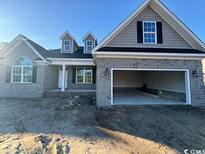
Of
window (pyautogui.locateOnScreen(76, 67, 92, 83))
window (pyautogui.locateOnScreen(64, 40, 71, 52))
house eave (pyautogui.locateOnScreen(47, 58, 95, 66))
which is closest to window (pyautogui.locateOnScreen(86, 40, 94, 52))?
window (pyautogui.locateOnScreen(64, 40, 71, 52))

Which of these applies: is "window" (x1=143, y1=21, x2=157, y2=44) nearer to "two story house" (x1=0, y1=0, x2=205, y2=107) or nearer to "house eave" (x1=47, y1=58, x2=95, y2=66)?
"two story house" (x1=0, y1=0, x2=205, y2=107)

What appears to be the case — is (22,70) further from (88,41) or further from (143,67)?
(143,67)

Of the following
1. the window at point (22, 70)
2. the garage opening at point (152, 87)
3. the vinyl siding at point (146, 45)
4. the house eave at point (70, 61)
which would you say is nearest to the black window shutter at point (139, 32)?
the vinyl siding at point (146, 45)

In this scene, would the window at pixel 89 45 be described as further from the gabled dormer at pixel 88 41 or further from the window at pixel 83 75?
the window at pixel 83 75

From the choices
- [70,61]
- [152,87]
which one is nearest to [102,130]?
[70,61]

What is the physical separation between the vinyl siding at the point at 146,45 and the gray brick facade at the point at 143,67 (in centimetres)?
121

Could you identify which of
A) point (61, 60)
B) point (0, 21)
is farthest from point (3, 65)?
point (61, 60)

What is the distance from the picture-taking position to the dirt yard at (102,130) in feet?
14.7

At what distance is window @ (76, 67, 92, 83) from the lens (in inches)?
608

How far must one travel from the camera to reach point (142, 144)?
4.69 m

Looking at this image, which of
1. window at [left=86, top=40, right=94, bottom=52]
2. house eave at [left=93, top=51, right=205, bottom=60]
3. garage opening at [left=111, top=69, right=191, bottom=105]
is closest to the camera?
house eave at [left=93, top=51, right=205, bottom=60]

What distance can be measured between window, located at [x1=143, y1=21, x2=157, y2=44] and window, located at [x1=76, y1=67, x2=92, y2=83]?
24.7 ft

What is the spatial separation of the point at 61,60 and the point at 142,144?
10.9 meters

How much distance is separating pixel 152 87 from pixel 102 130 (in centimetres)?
1138
